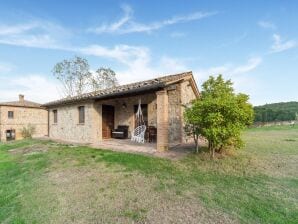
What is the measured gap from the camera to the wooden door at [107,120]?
1312 centimetres

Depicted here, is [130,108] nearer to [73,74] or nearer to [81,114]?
[81,114]

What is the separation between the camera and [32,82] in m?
19.4

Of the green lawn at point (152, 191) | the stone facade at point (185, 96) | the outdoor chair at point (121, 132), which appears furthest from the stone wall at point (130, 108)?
the green lawn at point (152, 191)

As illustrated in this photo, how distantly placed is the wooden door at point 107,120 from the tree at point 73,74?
20678 millimetres

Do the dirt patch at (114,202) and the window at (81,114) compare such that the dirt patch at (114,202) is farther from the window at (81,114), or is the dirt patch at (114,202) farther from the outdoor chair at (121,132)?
the window at (81,114)

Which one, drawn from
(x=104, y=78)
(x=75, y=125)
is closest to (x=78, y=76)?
(x=104, y=78)

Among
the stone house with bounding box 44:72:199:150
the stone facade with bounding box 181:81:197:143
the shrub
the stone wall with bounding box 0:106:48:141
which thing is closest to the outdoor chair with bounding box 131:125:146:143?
the stone house with bounding box 44:72:199:150

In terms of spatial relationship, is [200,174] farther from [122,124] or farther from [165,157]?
[122,124]

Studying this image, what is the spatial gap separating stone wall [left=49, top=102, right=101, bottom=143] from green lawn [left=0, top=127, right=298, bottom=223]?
5273mm

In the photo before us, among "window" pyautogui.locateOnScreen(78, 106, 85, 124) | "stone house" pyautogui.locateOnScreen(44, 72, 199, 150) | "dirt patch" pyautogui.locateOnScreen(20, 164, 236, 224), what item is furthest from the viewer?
"window" pyautogui.locateOnScreen(78, 106, 85, 124)

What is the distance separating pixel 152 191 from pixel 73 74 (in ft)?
101

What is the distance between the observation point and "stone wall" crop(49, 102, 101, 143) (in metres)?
12.1

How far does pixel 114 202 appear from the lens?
3.79m

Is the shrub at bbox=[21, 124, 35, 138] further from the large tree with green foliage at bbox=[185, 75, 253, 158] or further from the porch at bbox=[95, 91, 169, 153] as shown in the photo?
Answer: the large tree with green foliage at bbox=[185, 75, 253, 158]
